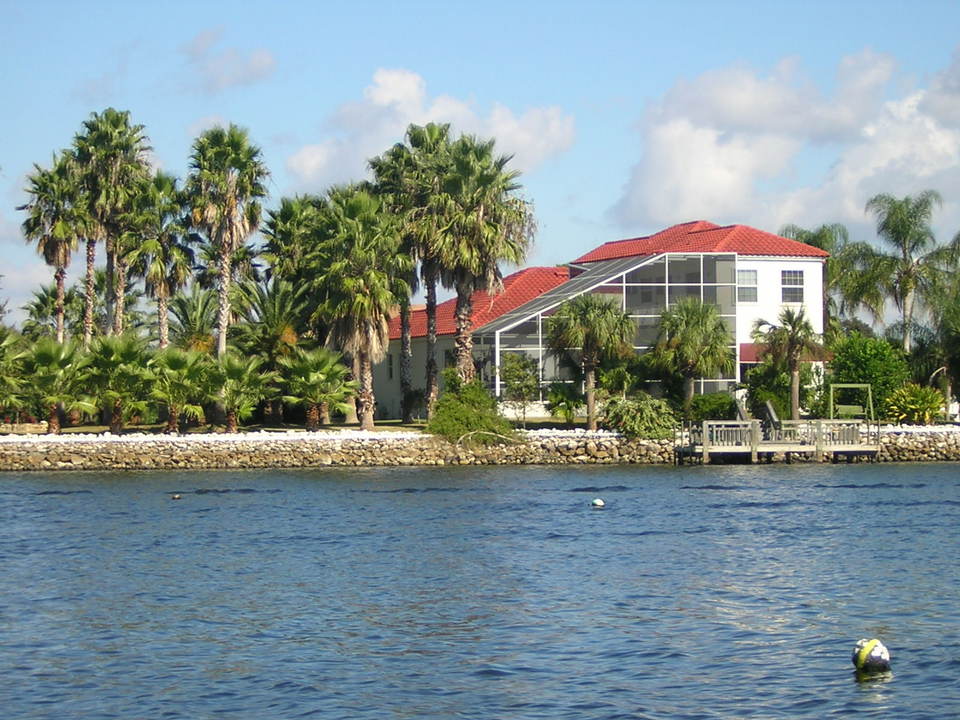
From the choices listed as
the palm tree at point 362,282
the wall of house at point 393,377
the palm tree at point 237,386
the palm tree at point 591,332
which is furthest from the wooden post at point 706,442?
the wall of house at point 393,377

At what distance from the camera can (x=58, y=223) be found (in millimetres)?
60500

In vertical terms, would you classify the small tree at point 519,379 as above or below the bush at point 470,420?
above

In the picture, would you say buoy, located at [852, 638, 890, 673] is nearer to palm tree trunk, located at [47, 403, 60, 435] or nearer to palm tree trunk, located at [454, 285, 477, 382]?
palm tree trunk, located at [454, 285, 477, 382]

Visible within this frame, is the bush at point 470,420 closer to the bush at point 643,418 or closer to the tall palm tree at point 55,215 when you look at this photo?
the bush at point 643,418

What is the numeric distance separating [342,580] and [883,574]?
10.2 m

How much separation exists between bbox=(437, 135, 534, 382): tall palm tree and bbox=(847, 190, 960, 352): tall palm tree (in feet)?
62.2

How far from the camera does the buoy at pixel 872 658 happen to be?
1867 centimetres

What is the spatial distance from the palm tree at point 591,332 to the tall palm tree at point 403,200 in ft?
24.3

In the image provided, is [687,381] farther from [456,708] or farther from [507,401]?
[456,708]

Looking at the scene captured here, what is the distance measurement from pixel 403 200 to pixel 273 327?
8278mm

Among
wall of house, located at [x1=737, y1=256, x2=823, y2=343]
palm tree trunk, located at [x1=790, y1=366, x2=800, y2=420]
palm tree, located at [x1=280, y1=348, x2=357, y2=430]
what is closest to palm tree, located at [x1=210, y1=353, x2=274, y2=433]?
palm tree, located at [x1=280, y1=348, x2=357, y2=430]

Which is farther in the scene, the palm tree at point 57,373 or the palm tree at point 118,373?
the palm tree at point 57,373

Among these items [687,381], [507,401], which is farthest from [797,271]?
[507,401]

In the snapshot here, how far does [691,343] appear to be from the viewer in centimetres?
5450
